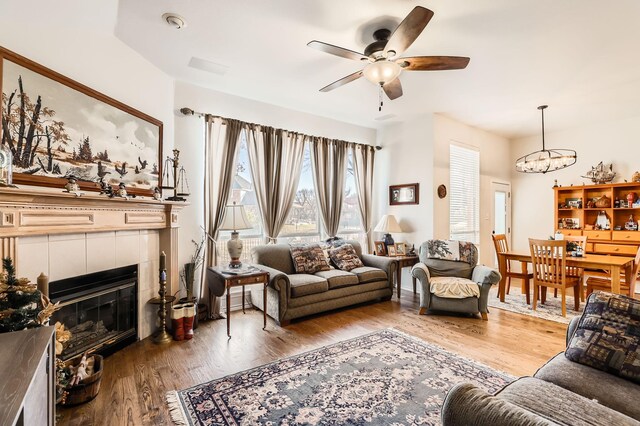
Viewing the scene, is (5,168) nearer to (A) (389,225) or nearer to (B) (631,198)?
(A) (389,225)

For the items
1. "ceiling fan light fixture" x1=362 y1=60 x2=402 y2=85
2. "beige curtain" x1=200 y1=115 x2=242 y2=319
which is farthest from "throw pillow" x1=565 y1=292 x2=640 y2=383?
"beige curtain" x1=200 y1=115 x2=242 y2=319

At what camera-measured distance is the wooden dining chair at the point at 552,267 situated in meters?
3.81

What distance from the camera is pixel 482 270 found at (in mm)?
3930

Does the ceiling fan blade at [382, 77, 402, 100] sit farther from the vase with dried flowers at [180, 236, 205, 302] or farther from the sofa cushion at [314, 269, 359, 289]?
the vase with dried flowers at [180, 236, 205, 302]

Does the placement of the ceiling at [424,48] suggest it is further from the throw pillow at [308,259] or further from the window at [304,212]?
the throw pillow at [308,259]

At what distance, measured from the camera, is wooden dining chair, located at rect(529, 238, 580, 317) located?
381 cm

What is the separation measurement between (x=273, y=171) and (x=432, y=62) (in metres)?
2.62

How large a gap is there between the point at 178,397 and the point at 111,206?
1.70 meters

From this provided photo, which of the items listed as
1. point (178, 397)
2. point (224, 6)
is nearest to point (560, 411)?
point (178, 397)

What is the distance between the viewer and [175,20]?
8.36ft

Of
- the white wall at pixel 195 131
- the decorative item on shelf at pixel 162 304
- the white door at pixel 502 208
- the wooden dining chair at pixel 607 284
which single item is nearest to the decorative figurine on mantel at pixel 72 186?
the decorative item on shelf at pixel 162 304

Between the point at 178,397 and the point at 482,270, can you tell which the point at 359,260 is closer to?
the point at 482,270

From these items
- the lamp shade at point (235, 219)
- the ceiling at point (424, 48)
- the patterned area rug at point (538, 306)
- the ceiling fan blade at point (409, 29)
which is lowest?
the patterned area rug at point (538, 306)

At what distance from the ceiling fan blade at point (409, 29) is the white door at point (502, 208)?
5.07 metres
